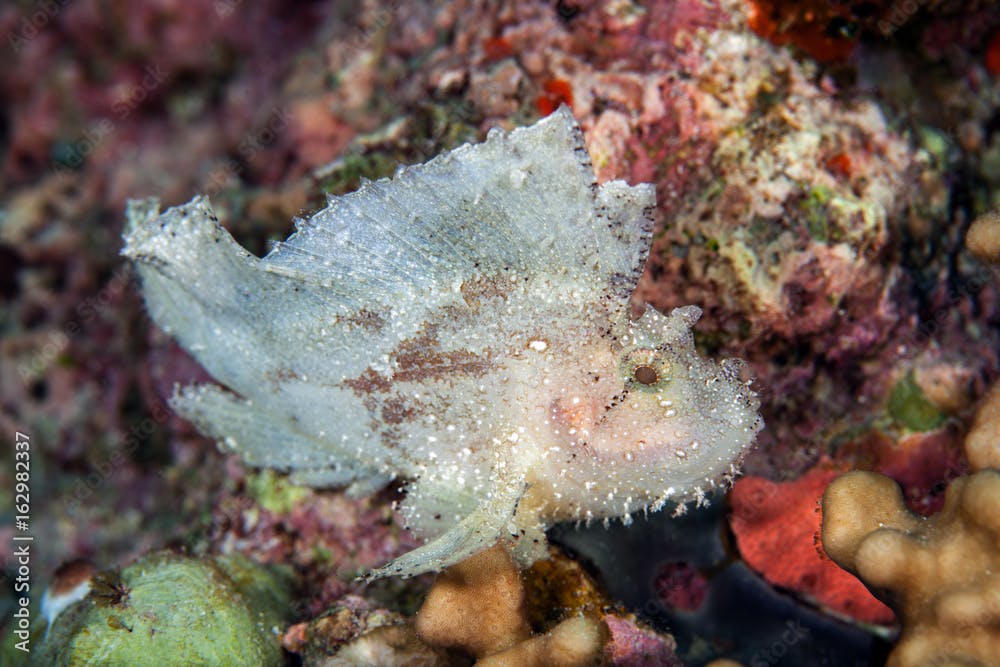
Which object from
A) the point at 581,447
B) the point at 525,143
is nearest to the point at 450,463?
the point at 581,447

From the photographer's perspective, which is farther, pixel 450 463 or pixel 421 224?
pixel 450 463

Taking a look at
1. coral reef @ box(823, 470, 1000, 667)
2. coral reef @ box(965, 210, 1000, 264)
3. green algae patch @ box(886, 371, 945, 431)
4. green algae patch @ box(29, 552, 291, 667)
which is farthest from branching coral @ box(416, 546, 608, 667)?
coral reef @ box(965, 210, 1000, 264)

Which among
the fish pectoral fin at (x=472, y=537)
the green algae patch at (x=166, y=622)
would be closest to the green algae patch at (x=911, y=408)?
the fish pectoral fin at (x=472, y=537)

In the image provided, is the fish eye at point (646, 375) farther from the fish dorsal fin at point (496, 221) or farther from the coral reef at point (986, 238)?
the coral reef at point (986, 238)

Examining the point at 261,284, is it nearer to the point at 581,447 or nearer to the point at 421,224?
the point at 421,224

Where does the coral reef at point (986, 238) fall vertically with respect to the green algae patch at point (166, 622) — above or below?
above

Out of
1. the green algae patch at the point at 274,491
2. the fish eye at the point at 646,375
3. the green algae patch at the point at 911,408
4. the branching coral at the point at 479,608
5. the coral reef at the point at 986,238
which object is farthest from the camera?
the green algae patch at the point at 274,491

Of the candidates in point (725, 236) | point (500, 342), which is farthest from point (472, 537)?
point (725, 236)
